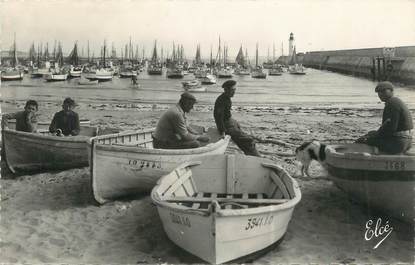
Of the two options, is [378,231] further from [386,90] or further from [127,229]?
[127,229]

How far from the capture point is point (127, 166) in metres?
7.47

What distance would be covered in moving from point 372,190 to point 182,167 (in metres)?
3.01

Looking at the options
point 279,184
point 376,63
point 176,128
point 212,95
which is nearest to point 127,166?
point 176,128

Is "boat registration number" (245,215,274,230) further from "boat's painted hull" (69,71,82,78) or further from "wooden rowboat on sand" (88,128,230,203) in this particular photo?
"boat's painted hull" (69,71,82,78)

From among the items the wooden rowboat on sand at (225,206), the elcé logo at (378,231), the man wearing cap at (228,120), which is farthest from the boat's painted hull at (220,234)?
the man wearing cap at (228,120)

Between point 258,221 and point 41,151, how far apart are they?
19.3 ft

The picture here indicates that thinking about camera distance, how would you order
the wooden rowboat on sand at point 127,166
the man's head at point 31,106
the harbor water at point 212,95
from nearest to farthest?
the wooden rowboat on sand at point 127,166 < the man's head at point 31,106 < the harbor water at point 212,95

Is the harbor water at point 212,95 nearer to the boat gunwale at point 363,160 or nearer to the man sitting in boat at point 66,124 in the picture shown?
the man sitting in boat at point 66,124

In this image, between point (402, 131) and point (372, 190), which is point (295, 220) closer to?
point (372, 190)

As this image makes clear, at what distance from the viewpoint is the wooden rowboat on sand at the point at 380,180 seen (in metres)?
6.19

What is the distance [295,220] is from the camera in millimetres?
7035

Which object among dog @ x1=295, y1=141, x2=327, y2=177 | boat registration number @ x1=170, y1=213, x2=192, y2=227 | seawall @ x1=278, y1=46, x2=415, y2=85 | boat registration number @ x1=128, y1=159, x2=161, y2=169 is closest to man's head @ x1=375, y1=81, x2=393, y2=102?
dog @ x1=295, y1=141, x2=327, y2=177

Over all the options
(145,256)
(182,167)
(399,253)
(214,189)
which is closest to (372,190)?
(399,253)

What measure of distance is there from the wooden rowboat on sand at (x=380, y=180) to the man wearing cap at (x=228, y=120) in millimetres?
2494
